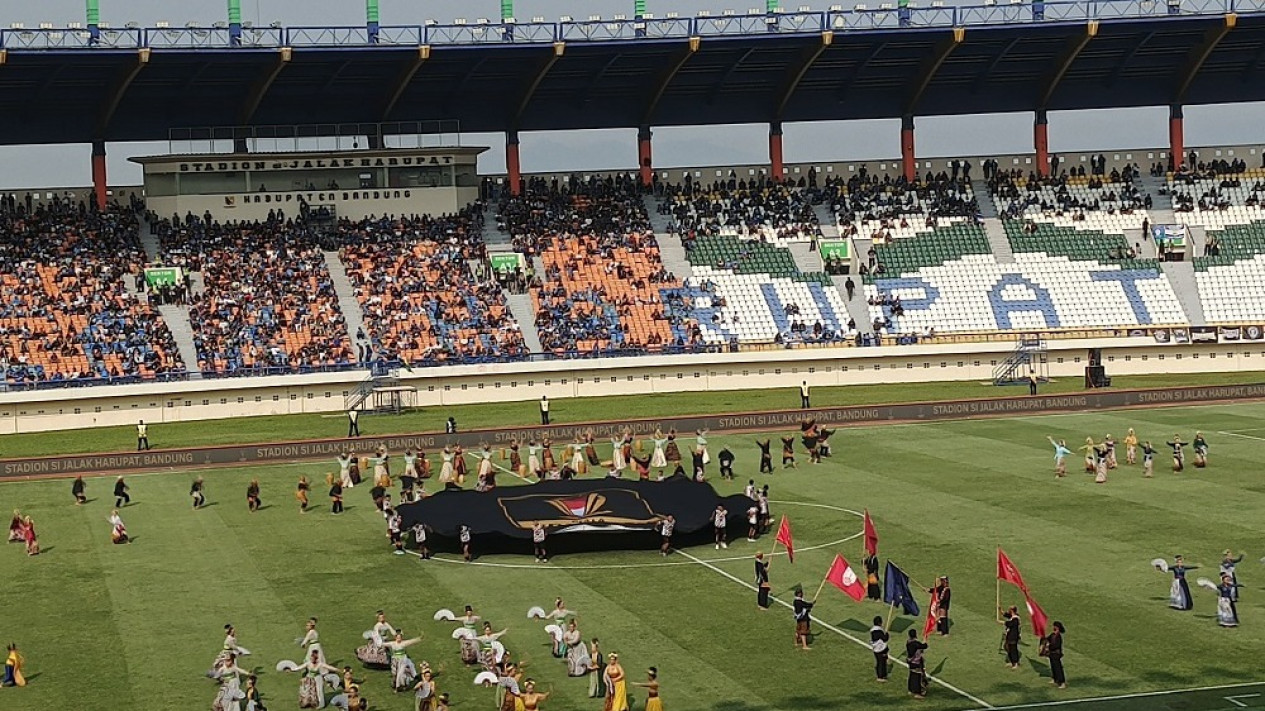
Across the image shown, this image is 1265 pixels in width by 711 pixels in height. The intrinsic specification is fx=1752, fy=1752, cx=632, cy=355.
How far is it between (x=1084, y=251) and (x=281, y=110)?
39420 mm

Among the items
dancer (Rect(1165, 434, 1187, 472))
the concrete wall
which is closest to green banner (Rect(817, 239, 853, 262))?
the concrete wall

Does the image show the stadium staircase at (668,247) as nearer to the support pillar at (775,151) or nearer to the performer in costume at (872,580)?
the support pillar at (775,151)

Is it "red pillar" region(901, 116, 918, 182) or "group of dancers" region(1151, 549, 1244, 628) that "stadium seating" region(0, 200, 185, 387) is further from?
"group of dancers" region(1151, 549, 1244, 628)

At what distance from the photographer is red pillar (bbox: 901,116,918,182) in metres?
91.1

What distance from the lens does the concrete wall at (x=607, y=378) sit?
224 feet

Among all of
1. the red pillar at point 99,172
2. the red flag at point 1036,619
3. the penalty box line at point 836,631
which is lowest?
the penalty box line at point 836,631

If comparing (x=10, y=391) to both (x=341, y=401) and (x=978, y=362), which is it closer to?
(x=341, y=401)

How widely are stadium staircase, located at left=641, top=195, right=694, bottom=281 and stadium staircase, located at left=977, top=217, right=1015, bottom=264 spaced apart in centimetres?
1497

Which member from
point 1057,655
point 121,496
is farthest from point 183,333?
point 1057,655

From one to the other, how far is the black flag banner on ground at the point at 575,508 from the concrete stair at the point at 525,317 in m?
32.8

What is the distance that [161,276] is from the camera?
76.6 metres

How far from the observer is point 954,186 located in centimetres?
9069

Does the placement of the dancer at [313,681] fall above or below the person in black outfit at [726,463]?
below

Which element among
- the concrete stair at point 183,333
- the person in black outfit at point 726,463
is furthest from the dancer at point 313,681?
the concrete stair at point 183,333
